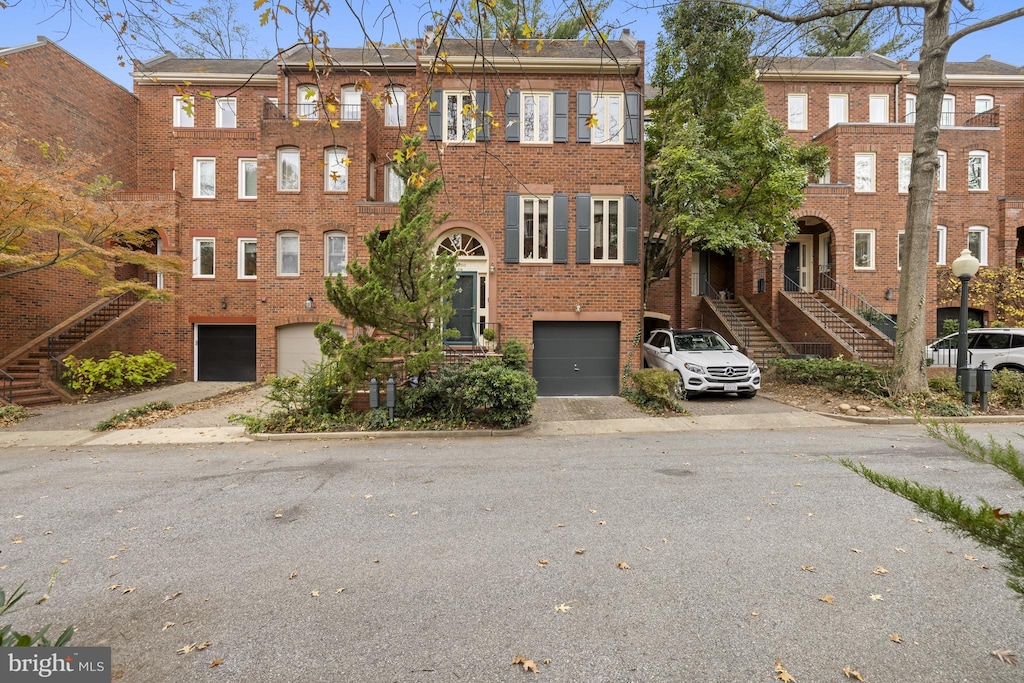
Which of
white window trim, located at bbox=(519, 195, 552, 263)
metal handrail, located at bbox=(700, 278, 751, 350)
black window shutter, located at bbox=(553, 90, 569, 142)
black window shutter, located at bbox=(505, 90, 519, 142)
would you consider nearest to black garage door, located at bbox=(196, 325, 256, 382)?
white window trim, located at bbox=(519, 195, 552, 263)

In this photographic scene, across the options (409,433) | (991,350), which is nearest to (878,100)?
(991,350)

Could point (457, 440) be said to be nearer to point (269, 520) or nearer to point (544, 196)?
point (269, 520)

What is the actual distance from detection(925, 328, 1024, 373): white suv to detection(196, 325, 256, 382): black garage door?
21.2 meters

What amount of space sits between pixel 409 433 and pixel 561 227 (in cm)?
770

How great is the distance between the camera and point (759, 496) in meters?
5.32

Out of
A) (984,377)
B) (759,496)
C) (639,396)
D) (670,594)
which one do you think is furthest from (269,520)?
(984,377)

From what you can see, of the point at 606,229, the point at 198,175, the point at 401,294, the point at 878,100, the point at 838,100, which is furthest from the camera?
the point at 838,100

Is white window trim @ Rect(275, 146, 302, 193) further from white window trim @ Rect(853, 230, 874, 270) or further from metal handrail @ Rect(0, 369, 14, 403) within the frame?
white window trim @ Rect(853, 230, 874, 270)

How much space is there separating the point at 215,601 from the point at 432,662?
1741mm

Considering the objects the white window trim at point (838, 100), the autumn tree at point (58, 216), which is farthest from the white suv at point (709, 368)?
the white window trim at point (838, 100)

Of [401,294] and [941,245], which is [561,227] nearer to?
[401,294]

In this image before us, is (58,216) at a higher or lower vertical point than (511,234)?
lower

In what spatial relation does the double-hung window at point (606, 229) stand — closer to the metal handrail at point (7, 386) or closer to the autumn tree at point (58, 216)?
the autumn tree at point (58, 216)

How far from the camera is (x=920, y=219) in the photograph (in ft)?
35.7
